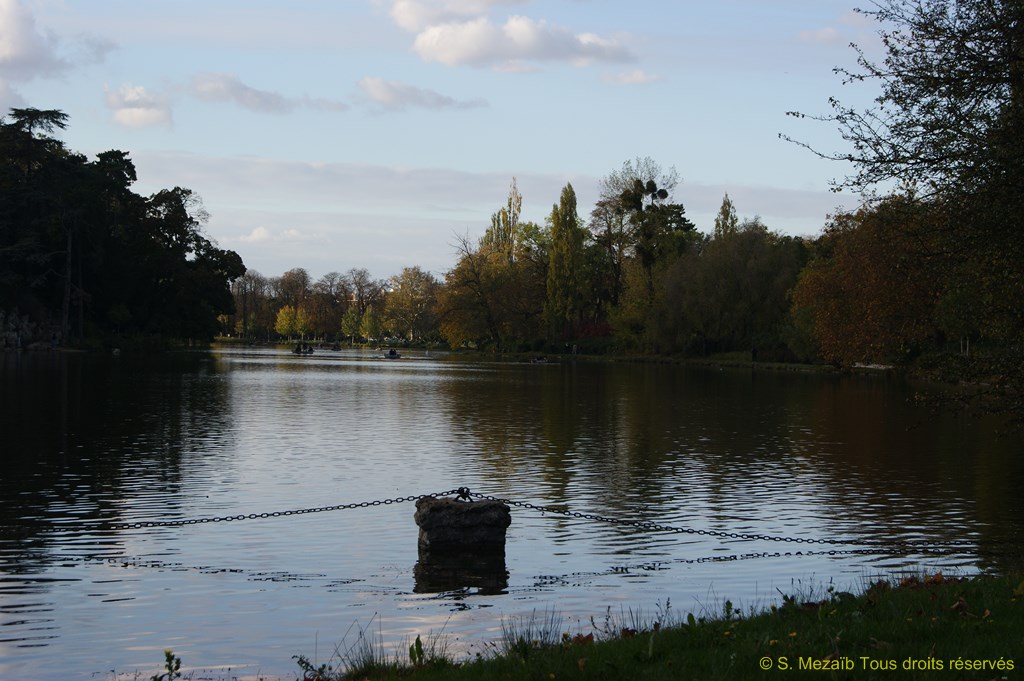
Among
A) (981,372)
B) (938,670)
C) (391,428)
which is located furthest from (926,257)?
(391,428)

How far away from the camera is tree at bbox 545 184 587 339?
120m

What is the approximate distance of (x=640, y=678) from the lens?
7977 millimetres

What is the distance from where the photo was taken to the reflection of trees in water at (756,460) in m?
20.9

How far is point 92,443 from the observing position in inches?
1176

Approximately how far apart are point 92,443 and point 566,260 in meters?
92.0

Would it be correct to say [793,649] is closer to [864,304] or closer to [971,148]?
[971,148]

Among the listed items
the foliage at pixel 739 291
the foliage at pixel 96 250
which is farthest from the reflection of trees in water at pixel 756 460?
the foliage at pixel 96 250

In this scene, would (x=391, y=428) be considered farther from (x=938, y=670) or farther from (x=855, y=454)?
(x=938, y=670)

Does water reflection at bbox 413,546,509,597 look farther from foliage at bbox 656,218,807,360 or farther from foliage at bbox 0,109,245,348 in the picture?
foliage at bbox 0,109,245,348

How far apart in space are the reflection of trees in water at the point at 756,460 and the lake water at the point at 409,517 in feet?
0.44

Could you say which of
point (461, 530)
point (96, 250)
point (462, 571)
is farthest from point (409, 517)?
point (96, 250)

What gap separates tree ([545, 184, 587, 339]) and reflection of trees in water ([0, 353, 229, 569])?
2484 inches

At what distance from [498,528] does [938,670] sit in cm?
992

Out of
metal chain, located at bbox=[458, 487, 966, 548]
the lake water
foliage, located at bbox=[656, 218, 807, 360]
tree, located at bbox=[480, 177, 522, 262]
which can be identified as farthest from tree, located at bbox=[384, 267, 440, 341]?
metal chain, located at bbox=[458, 487, 966, 548]
